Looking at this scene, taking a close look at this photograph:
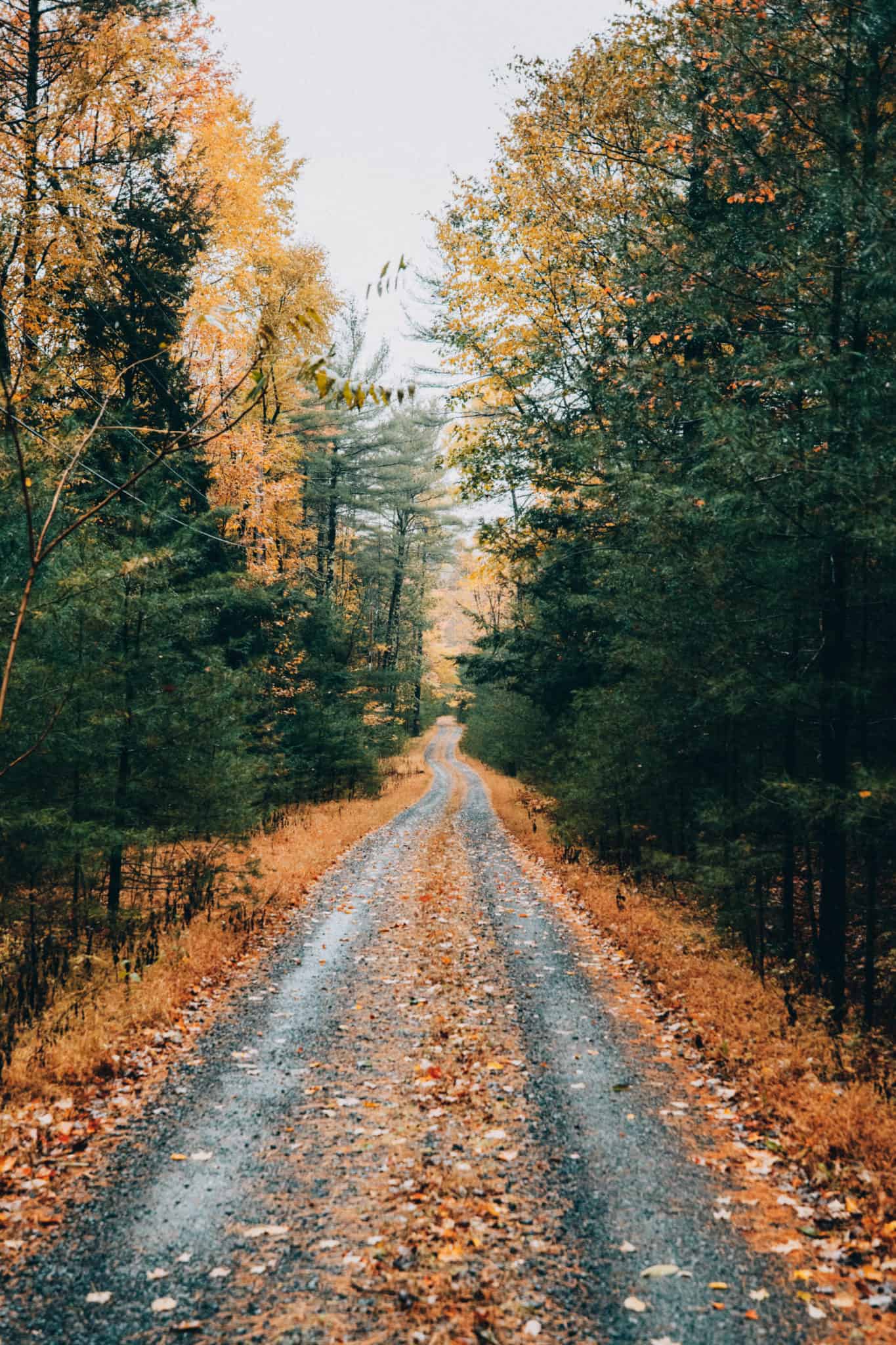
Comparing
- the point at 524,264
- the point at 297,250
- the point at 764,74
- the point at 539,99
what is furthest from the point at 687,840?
the point at 297,250

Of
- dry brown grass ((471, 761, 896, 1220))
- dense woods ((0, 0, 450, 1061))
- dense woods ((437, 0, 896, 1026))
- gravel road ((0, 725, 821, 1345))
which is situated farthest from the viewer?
dense woods ((0, 0, 450, 1061))

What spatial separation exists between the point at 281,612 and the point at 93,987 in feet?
35.4

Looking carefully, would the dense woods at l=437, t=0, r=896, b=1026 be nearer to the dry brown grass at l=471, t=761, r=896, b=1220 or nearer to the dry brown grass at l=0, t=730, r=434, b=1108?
the dry brown grass at l=471, t=761, r=896, b=1220

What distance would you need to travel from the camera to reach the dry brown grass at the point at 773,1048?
4887mm

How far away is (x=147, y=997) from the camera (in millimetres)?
7195

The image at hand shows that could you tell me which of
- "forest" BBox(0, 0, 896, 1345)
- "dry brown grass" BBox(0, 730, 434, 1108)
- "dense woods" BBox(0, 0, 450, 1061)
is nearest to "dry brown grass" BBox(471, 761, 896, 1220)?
"forest" BBox(0, 0, 896, 1345)

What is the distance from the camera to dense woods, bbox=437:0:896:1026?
6332 millimetres

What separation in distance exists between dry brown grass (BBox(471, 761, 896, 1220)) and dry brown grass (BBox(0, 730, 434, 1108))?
480 cm

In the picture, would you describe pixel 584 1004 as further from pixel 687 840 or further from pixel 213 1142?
pixel 687 840

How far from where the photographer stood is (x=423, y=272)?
17.6 metres

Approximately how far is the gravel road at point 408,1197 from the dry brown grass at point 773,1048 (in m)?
0.74

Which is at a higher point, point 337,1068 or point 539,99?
point 539,99

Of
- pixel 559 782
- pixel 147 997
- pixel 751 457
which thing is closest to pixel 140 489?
pixel 147 997

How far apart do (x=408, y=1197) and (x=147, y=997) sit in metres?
3.80
